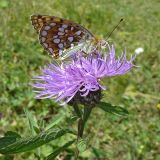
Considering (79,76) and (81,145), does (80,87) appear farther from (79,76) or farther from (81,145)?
(81,145)

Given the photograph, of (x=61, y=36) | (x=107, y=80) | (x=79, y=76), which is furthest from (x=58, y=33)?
(x=107, y=80)

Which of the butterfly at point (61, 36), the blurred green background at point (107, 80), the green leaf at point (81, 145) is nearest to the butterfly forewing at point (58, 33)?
the butterfly at point (61, 36)

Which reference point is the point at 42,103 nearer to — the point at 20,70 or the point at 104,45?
the point at 20,70

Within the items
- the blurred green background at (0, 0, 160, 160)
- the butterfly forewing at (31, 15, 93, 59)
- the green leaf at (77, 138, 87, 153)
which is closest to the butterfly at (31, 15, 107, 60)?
the butterfly forewing at (31, 15, 93, 59)

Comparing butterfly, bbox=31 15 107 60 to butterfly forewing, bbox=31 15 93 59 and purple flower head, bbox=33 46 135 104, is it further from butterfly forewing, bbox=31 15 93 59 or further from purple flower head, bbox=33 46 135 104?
purple flower head, bbox=33 46 135 104

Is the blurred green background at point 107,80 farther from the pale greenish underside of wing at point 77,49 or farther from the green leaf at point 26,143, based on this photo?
the green leaf at point 26,143

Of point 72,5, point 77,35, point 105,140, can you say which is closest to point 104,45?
point 77,35
